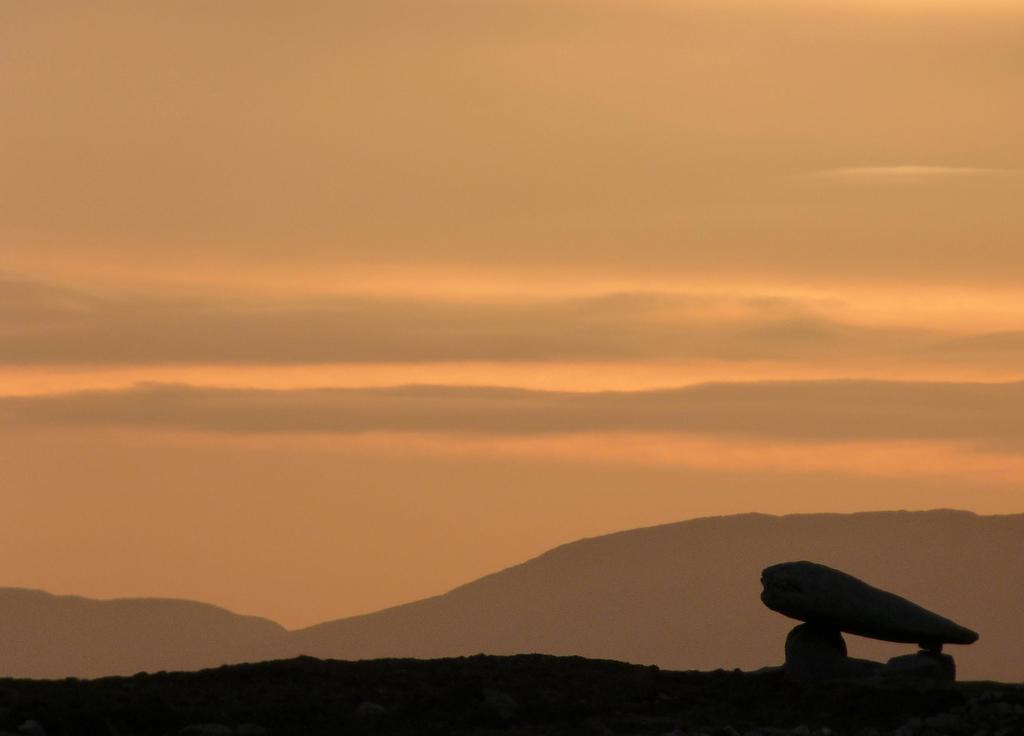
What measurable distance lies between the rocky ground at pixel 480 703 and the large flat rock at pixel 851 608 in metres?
3.98

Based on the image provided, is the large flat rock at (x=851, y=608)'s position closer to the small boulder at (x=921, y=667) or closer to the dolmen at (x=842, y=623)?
the dolmen at (x=842, y=623)

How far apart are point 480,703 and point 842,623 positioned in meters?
14.0

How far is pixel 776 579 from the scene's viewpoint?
6494 centimetres

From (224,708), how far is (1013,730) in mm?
19212

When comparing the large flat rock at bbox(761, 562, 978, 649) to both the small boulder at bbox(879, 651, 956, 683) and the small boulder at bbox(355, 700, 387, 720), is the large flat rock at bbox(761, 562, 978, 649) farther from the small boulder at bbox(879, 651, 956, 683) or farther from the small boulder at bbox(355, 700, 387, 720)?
the small boulder at bbox(355, 700, 387, 720)

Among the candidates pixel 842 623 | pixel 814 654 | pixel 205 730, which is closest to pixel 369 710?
pixel 205 730

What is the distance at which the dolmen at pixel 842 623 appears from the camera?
6356 centimetres

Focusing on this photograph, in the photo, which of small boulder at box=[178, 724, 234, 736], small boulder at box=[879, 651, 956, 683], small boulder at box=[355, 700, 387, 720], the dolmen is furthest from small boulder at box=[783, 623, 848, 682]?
small boulder at box=[178, 724, 234, 736]

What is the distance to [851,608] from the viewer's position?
6400cm

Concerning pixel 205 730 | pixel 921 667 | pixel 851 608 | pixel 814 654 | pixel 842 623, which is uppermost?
pixel 851 608

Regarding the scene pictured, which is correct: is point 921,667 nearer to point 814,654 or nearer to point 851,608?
point 851,608

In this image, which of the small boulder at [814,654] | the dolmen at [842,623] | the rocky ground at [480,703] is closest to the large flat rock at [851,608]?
the dolmen at [842,623]

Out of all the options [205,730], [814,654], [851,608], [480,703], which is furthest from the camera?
[851,608]

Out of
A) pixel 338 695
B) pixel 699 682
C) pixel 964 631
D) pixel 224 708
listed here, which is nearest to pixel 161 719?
pixel 224 708
